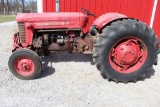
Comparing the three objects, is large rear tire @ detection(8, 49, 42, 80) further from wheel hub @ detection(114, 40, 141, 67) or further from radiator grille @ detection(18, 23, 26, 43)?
wheel hub @ detection(114, 40, 141, 67)

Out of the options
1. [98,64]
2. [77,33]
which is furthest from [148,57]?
[77,33]

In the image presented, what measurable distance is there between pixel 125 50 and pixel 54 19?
1656 mm

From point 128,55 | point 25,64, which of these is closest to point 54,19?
point 25,64

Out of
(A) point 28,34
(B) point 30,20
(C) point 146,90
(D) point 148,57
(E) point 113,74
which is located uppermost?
(B) point 30,20

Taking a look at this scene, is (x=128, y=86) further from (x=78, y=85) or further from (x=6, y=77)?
(x=6, y=77)

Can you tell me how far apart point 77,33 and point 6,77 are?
185 centimetres

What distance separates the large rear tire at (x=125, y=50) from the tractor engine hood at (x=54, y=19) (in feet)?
2.44

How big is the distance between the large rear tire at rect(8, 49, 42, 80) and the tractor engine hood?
68cm

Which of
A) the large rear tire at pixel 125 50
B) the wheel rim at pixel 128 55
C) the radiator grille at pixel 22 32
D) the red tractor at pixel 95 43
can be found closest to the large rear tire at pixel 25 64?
the red tractor at pixel 95 43

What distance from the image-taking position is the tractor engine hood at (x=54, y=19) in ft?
12.8

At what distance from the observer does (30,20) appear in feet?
12.8

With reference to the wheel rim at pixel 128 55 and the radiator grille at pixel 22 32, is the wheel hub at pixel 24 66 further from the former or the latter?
the wheel rim at pixel 128 55

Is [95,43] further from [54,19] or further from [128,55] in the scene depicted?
[54,19]

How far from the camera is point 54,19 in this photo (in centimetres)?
396
